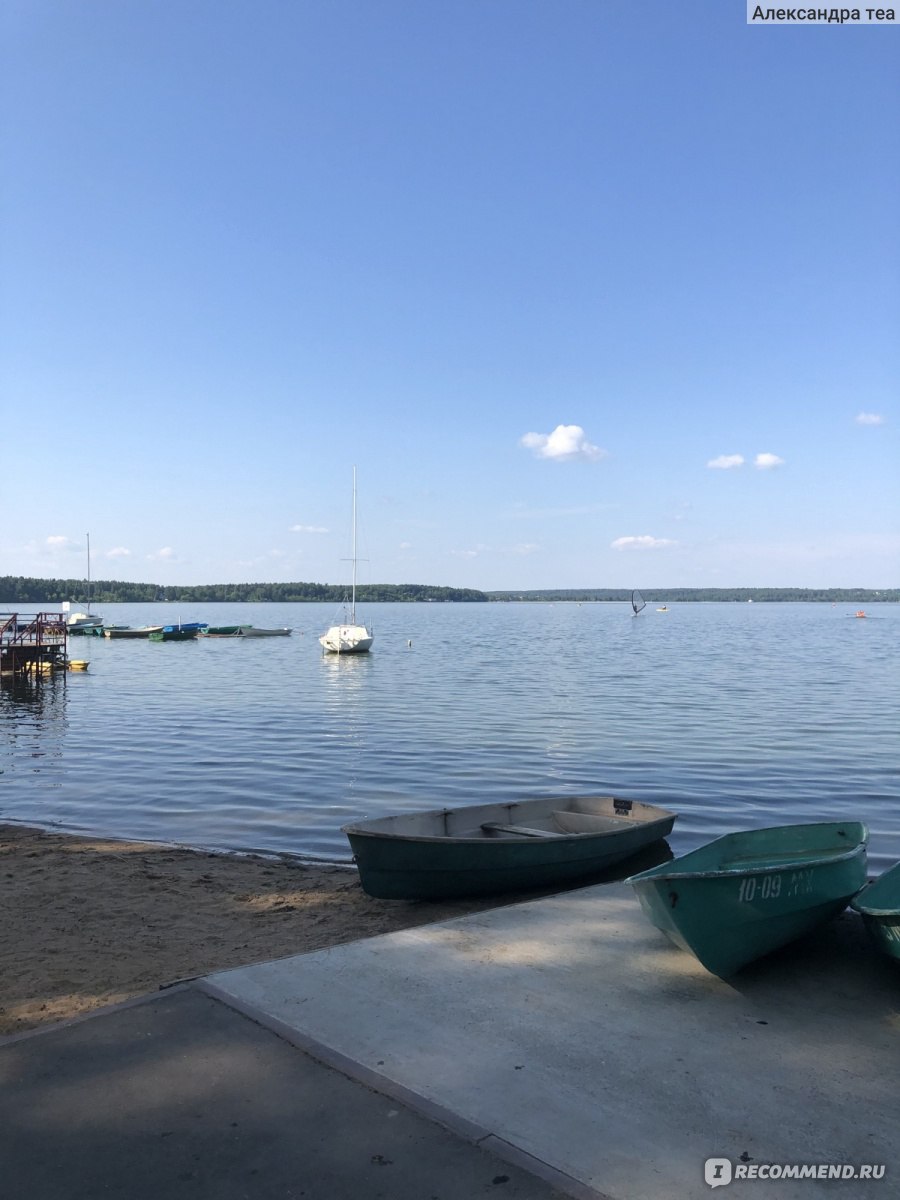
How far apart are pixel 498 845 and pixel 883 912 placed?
4.17 m

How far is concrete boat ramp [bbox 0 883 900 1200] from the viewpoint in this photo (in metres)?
4.12

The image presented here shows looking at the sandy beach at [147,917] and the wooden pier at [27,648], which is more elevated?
the wooden pier at [27,648]

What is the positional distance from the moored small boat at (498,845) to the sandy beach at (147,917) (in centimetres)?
26

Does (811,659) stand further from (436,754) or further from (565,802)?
(565,802)

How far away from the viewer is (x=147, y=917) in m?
9.23

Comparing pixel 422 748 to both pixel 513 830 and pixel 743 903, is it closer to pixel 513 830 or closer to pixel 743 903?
pixel 513 830

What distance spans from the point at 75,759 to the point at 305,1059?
17.7 meters

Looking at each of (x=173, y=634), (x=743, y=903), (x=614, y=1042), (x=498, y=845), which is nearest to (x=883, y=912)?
(x=743, y=903)

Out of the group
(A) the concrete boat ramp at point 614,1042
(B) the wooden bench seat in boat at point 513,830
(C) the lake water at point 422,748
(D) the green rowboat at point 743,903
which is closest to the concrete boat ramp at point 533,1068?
(A) the concrete boat ramp at point 614,1042

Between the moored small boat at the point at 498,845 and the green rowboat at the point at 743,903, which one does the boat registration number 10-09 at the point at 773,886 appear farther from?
the moored small boat at the point at 498,845

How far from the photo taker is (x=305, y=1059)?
16.7ft

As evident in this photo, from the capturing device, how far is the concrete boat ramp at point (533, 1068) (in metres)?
4.12

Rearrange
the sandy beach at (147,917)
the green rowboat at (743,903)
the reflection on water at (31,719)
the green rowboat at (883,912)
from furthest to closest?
the reflection on water at (31,719)
the sandy beach at (147,917)
the green rowboat at (743,903)
the green rowboat at (883,912)

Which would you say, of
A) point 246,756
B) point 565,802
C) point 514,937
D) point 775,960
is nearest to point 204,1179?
point 514,937
